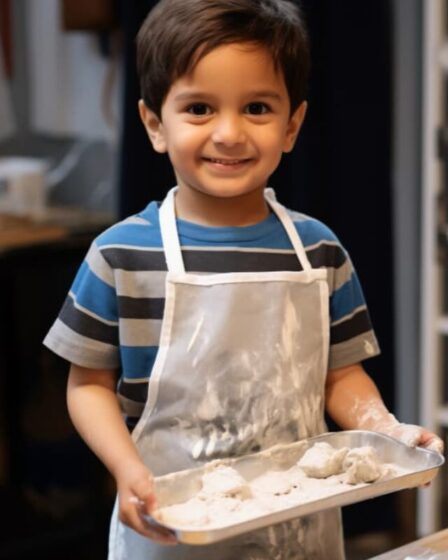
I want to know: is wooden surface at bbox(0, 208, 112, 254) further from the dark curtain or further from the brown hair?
the brown hair

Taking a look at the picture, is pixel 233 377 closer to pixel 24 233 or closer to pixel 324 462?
pixel 324 462

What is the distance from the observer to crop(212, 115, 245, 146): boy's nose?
114cm

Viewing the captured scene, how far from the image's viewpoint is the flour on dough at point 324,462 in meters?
1.15

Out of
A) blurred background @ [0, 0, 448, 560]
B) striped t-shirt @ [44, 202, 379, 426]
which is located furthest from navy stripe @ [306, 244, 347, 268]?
blurred background @ [0, 0, 448, 560]

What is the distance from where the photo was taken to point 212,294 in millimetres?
1202

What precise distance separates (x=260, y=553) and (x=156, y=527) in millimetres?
216

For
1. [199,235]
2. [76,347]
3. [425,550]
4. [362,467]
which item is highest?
[199,235]

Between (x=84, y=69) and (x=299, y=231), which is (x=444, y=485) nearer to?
(x=84, y=69)

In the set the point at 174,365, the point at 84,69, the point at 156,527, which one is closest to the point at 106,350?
the point at 174,365

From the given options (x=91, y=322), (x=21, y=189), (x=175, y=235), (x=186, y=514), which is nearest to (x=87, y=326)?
(x=91, y=322)

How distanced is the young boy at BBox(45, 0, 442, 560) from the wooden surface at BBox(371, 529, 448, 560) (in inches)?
4.3

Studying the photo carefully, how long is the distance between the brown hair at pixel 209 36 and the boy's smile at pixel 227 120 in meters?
0.01

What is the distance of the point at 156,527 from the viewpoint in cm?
104

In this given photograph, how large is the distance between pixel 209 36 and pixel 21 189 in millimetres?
1617
